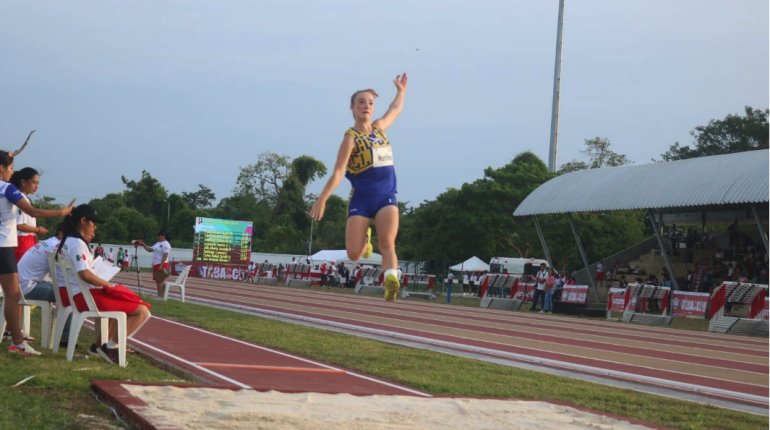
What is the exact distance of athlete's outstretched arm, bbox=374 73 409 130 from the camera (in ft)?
18.9

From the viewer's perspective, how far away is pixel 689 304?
24688 millimetres

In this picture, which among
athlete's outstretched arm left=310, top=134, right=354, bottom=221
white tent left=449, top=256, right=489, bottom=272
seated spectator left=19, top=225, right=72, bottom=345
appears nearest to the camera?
athlete's outstretched arm left=310, top=134, right=354, bottom=221

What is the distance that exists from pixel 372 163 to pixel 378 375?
417 centimetres

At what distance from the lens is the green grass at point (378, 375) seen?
6148 millimetres

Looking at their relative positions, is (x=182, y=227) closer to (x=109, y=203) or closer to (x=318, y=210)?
(x=109, y=203)

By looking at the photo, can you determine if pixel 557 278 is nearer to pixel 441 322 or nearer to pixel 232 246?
pixel 441 322

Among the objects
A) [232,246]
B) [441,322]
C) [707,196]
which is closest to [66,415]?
[441,322]

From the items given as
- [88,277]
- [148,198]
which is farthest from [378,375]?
[148,198]

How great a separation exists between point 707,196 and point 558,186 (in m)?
7.67

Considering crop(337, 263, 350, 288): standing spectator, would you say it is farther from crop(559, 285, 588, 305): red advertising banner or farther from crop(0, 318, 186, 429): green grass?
crop(0, 318, 186, 429): green grass

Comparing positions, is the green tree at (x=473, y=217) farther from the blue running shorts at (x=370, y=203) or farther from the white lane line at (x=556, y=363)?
the blue running shorts at (x=370, y=203)

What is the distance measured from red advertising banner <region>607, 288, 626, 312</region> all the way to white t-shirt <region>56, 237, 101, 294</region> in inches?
775

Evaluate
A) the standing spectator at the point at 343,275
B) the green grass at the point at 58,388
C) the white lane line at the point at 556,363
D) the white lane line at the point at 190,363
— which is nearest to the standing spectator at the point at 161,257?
the white lane line at the point at 556,363

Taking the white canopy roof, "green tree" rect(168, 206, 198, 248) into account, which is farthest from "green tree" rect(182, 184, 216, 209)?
the white canopy roof
